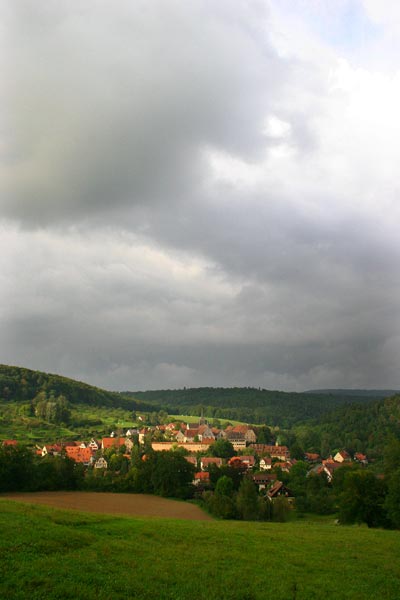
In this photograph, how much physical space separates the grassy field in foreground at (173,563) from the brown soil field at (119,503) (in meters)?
23.3

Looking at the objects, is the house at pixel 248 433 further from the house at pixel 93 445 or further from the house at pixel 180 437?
the house at pixel 93 445

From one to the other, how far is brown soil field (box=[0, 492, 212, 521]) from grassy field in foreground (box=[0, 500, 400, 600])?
23.3 m

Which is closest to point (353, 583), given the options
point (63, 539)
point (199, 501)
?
point (63, 539)

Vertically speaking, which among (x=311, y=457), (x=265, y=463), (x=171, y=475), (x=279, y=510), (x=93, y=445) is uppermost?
(x=171, y=475)

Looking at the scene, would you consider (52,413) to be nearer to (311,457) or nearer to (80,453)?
(80,453)

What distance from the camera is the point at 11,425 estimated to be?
147625 millimetres

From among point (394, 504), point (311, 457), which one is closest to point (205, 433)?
point (311, 457)

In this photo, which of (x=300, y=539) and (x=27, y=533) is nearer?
(x=27, y=533)

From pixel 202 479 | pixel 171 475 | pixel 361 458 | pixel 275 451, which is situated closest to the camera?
pixel 171 475

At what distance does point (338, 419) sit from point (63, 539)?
191211mm

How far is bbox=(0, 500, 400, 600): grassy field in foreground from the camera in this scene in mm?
16234

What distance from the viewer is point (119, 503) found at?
59156 mm

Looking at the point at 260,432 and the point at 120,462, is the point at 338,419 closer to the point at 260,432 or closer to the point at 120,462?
the point at 260,432

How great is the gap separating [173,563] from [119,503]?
140 feet
